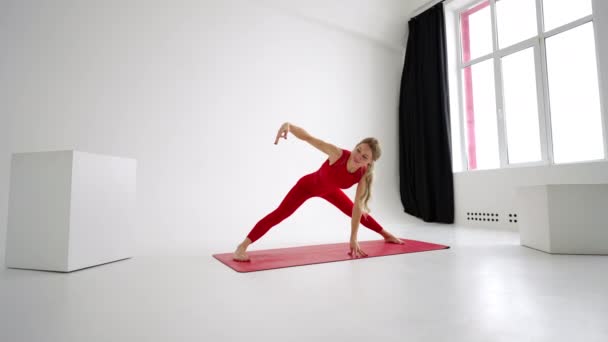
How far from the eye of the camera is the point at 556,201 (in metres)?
2.26

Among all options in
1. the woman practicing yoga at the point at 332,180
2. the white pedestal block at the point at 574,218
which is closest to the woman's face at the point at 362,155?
the woman practicing yoga at the point at 332,180

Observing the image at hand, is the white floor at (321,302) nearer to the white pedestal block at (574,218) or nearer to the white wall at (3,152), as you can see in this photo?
the white pedestal block at (574,218)

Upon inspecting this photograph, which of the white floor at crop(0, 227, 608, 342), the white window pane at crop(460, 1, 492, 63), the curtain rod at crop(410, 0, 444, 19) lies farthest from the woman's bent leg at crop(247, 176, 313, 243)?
the curtain rod at crop(410, 0, 444, 19)

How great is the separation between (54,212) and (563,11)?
211 inches

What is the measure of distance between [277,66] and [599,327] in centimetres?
410

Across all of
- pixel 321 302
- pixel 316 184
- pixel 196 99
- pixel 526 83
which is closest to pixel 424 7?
pixel 526 83

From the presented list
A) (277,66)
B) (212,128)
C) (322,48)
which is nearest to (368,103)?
(322,48)

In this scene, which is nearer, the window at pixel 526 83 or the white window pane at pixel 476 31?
the window at pixel 526 83

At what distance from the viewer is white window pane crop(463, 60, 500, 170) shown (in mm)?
4586

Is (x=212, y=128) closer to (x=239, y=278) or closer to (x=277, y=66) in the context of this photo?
(x=277, y=66)

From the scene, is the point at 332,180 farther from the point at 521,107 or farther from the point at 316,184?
the point at 521,107

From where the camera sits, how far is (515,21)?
4.31 m

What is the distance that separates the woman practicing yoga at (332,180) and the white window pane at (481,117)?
10.2 ft

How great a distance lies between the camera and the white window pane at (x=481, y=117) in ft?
15.0
